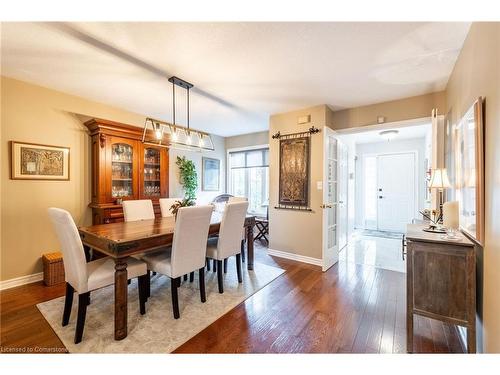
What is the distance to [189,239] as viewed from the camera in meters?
2.17

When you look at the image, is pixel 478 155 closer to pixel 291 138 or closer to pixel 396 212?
pixel 291 138

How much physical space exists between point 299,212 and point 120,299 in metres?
2.69

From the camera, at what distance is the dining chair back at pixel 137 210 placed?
9.72ft

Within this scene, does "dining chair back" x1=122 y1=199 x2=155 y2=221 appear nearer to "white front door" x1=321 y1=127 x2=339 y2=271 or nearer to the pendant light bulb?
the pendant light bulb

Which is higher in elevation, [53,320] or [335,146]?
[335,146]

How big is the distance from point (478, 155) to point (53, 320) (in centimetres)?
359

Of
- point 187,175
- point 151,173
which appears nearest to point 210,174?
point 187,175

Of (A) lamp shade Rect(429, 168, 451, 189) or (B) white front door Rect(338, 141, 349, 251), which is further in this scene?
(B) white front door Rect(338, 141, 349, 251)

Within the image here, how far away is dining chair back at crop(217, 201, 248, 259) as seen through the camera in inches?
103

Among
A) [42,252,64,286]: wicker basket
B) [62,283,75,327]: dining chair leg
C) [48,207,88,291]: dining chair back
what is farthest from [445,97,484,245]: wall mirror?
[42,252,64,286]: wicker basket

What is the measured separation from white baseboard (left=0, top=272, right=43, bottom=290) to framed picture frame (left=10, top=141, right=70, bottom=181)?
1212 mm

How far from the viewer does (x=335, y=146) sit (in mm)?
3832

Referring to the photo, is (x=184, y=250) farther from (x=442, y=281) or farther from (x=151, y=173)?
(x=151, y=173)
